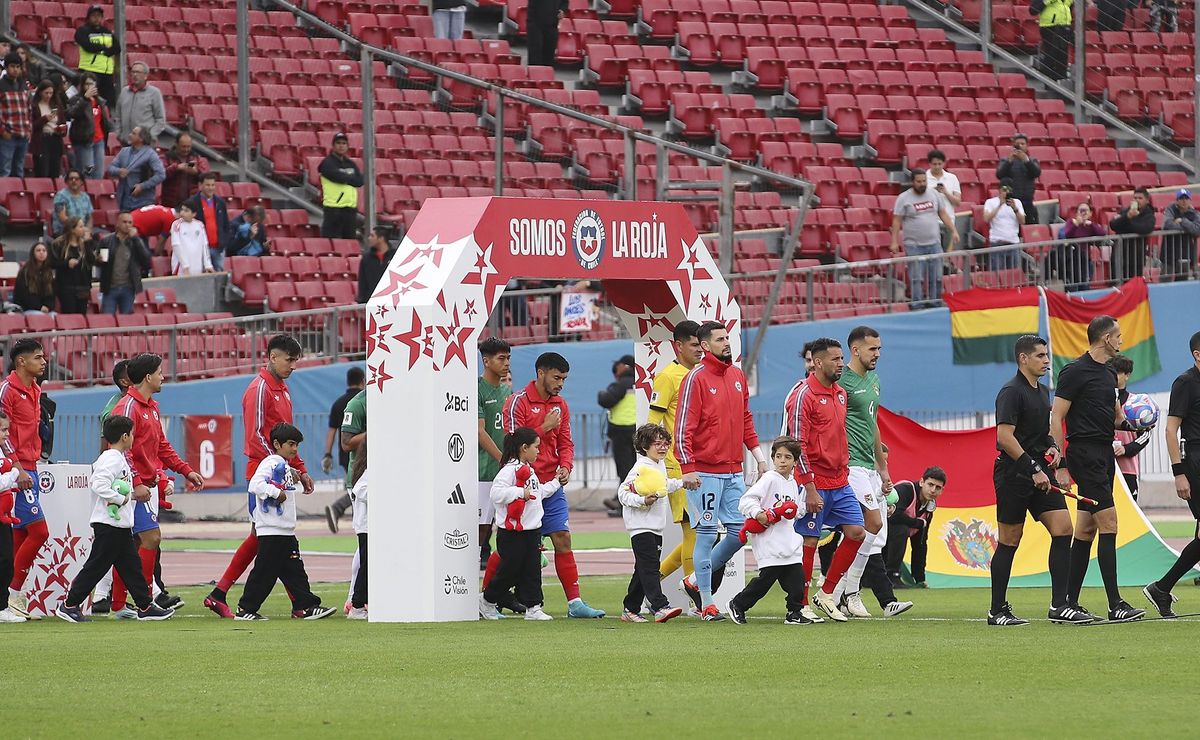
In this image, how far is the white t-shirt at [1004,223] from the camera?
1156 inches

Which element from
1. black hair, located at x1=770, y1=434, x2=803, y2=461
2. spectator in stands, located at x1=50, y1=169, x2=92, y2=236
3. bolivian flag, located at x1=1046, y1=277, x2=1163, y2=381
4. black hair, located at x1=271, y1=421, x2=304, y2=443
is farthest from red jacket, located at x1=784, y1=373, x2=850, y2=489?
bolivian flag, located at x1=1046, y1=277, x2=1163, y2=381

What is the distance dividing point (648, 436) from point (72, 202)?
13.8 meters

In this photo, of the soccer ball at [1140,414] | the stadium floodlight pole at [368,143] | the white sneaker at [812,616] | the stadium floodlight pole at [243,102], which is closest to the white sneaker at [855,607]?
the white sneaker at [812,616]

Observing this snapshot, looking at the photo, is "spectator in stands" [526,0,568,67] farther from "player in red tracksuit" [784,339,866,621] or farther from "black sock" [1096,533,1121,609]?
"black sock" [1096,533,1121,609]

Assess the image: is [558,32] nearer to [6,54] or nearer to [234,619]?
[6,54]

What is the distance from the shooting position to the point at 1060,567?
41.2ft

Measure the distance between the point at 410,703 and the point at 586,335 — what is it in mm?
18207

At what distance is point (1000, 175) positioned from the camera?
30422mm

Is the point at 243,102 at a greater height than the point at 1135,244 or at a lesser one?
greater

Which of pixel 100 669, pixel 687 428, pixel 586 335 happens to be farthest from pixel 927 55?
pixel 100 669

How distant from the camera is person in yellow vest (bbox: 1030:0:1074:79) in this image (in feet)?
119

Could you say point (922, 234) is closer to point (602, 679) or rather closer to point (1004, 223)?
point (1004, 223)

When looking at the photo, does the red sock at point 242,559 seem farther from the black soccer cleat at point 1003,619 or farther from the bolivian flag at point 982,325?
the bolivian flag at point 982,325

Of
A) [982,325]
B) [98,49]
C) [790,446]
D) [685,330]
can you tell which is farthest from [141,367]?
[982,325]
